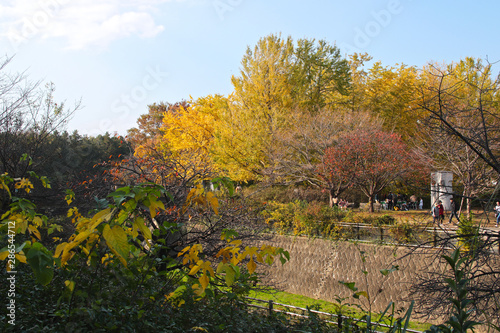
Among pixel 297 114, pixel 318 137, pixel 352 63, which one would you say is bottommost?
pixel 318 137

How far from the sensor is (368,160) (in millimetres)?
19984

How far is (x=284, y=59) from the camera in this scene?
24.4 m

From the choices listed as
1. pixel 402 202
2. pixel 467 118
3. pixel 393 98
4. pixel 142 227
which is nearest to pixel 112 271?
pixel 142 227

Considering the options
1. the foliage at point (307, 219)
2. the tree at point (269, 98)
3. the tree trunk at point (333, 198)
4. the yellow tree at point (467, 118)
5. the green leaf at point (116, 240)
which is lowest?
the foliage at point (307, 219)

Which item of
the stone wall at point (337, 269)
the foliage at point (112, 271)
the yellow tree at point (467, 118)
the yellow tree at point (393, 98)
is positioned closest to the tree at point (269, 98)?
the yellow tree at point (393, 98)

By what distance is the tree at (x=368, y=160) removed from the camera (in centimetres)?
1952

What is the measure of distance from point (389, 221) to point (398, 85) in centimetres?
1620

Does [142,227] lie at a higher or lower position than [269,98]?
lower

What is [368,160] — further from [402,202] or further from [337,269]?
[337,269]

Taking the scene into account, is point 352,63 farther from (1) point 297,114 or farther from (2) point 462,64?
(1) point 297,114

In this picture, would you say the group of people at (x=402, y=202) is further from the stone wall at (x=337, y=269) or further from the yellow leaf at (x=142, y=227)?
the yellow leaf at (x=142, y=227)

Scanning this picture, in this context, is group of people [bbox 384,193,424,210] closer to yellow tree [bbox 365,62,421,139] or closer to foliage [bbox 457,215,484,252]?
yellow tree [bbox 365,62,421,139]

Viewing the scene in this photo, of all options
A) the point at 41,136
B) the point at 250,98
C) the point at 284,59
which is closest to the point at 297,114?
the point at 250,98

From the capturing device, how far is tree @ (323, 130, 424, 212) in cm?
1952
